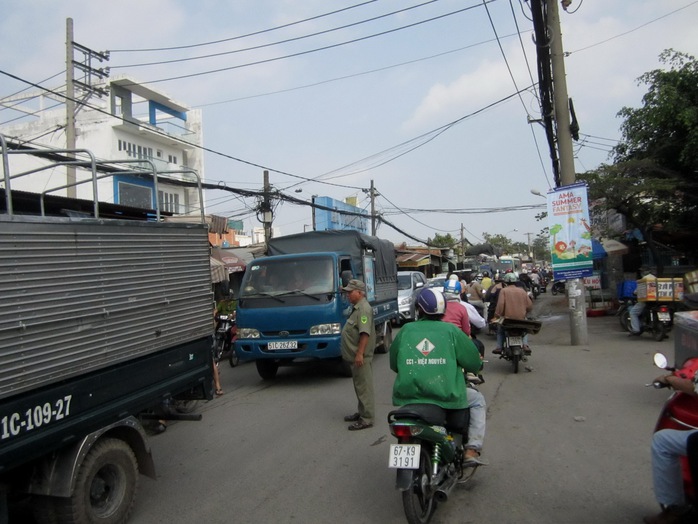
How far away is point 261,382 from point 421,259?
28381 mm

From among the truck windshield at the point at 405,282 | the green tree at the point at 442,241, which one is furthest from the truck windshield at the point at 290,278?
the green tree at the point at 442,241

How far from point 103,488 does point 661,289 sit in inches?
445

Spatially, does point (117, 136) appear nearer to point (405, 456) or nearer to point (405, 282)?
point (405, 282)

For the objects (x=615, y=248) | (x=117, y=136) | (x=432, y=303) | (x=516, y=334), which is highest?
(x=117, y=136)

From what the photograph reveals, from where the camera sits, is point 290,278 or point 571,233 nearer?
point 290,278

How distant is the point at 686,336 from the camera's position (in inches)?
166

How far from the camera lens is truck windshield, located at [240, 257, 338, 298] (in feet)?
29.8

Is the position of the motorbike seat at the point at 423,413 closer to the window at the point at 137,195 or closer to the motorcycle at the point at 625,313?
the motorcycle at the point at 625,313

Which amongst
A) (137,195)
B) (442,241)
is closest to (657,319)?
(137,195)

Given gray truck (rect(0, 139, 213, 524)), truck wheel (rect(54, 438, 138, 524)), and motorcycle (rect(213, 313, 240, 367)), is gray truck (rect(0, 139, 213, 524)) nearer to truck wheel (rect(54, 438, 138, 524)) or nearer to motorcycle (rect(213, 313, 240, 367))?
truck wheel (rect(54, 438, 138, 524))

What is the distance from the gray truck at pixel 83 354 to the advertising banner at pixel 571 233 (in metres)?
9.01

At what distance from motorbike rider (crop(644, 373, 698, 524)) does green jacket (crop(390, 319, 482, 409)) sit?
1.15 m

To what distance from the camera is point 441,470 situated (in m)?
3.76

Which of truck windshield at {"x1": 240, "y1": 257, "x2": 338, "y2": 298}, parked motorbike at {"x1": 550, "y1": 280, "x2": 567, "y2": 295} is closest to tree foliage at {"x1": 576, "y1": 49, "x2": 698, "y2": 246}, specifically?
truck windshield at {"x1": 240, "y1": 257, "x2": 338, "y2": 298}
